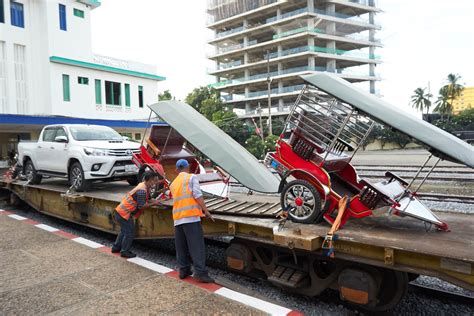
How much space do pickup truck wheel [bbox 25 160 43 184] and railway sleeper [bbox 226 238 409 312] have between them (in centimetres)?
773

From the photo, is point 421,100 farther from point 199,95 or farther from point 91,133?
point 91,133

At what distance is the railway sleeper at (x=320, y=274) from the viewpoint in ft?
Answer: 13.1

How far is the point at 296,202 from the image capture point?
195 inches

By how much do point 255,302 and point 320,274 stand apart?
102cm

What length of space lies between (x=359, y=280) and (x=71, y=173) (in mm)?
7422

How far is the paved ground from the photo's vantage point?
4148 millimetres

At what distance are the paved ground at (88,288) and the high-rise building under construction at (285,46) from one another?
53539mm

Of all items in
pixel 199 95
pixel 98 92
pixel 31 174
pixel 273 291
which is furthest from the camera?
pixel 199 95

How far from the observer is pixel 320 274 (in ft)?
15.6

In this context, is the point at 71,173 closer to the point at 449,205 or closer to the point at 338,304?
the point at 338,304

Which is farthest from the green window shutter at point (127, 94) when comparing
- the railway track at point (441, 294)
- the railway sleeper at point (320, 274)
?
the railway track at point (441, 294)

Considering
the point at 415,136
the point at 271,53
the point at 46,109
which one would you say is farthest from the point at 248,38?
the point at 415,136

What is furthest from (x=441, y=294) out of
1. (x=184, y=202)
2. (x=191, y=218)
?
(x=184, y=202)

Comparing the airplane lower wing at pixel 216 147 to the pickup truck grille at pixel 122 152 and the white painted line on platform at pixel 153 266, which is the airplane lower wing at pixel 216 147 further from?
the pickup truck grille at pixel 122 152
